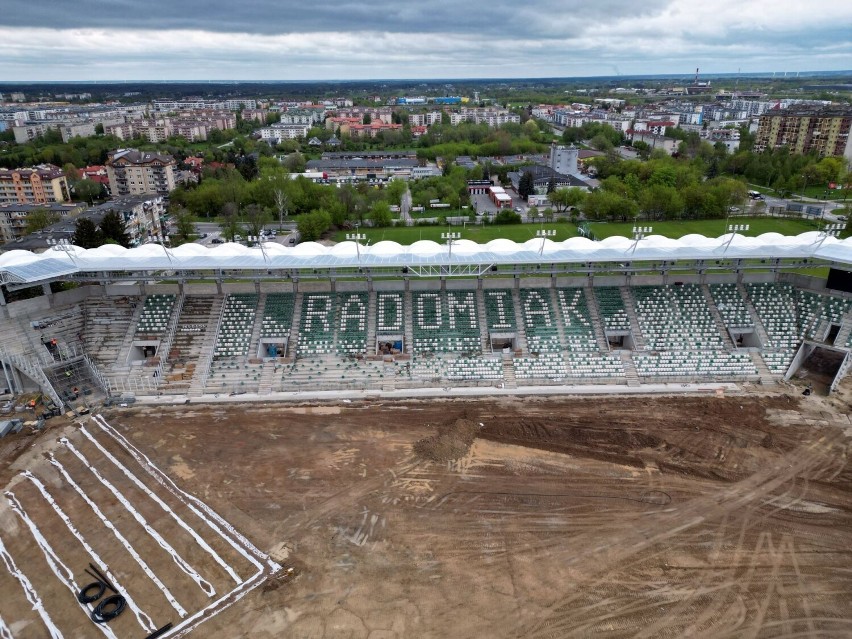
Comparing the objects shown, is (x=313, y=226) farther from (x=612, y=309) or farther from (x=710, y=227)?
(x=710, y=227)

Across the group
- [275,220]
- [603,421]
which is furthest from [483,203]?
[603,421]

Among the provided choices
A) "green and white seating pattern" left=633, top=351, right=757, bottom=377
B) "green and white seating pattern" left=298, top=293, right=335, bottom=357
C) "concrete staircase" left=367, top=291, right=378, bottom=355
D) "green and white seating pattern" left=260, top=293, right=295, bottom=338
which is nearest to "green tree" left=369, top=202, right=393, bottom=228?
"concrete staircase" left=367, top=291, right=378, bottom=355

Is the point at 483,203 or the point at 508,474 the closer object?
the point at 508,474

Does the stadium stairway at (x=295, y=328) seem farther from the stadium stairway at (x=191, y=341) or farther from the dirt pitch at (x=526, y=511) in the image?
the stadium stairway at (x=191, y=341)

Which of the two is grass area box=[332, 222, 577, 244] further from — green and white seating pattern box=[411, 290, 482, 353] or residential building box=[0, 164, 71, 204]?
residential building box=[0, 164, 71, 204]

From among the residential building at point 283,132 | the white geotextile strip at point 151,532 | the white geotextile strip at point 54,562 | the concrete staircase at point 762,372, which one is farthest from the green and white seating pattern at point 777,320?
the residential building at point 283,132

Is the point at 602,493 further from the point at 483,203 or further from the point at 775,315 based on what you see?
the point at 483,203
